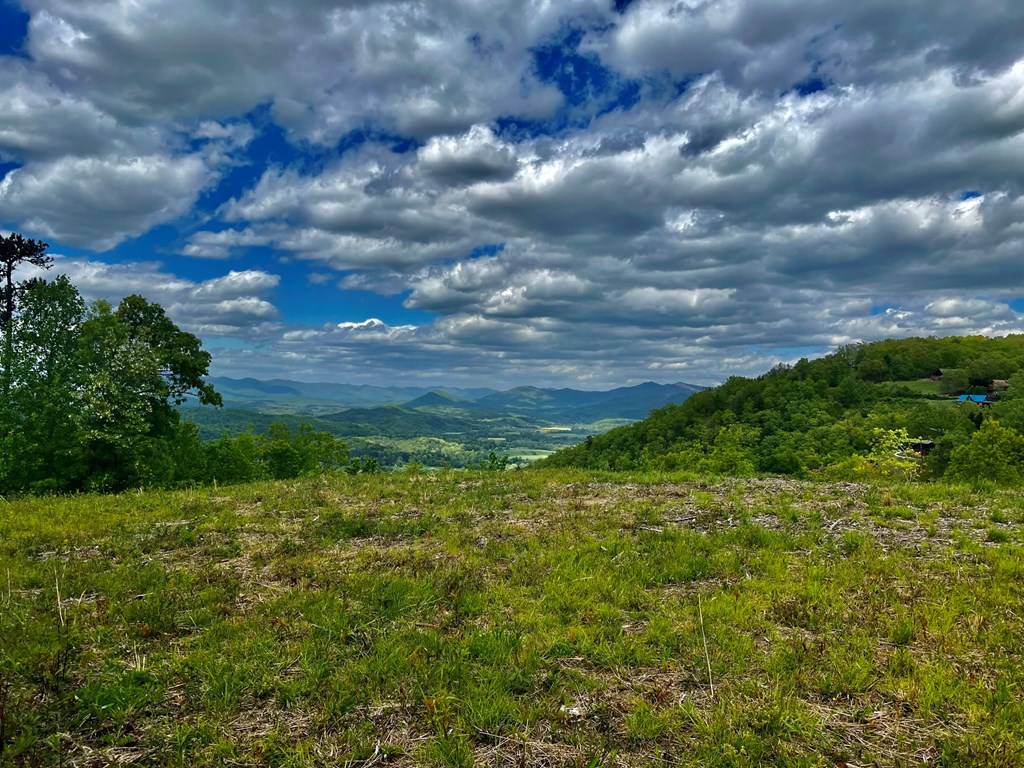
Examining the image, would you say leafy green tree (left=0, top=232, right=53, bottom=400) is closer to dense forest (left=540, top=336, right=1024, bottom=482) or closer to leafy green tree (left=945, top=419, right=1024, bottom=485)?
dense forest (left=540, top=336, right=1024, bottom=482)

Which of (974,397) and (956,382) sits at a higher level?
(956,382)

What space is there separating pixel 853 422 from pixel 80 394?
124m

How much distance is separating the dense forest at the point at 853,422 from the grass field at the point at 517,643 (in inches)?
1229

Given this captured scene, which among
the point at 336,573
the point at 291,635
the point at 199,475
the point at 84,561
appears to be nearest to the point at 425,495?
the point at 336,573

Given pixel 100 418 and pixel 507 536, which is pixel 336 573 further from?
pixel 100 418

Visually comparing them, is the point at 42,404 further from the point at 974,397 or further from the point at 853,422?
the point at 974,397

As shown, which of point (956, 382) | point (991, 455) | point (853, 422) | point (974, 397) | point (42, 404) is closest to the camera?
point (42, 404)

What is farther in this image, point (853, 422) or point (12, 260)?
point (853, 422)

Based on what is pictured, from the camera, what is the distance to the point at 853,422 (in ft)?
346

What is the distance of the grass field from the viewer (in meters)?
5.24

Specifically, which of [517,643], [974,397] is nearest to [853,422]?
[974,397]

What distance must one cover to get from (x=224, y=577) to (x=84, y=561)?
Result: 358 centimetres

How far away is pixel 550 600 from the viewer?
877 cm

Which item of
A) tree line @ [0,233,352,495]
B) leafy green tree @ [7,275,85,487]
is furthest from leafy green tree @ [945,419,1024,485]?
leafy green tree @ [7,275,85,487]
